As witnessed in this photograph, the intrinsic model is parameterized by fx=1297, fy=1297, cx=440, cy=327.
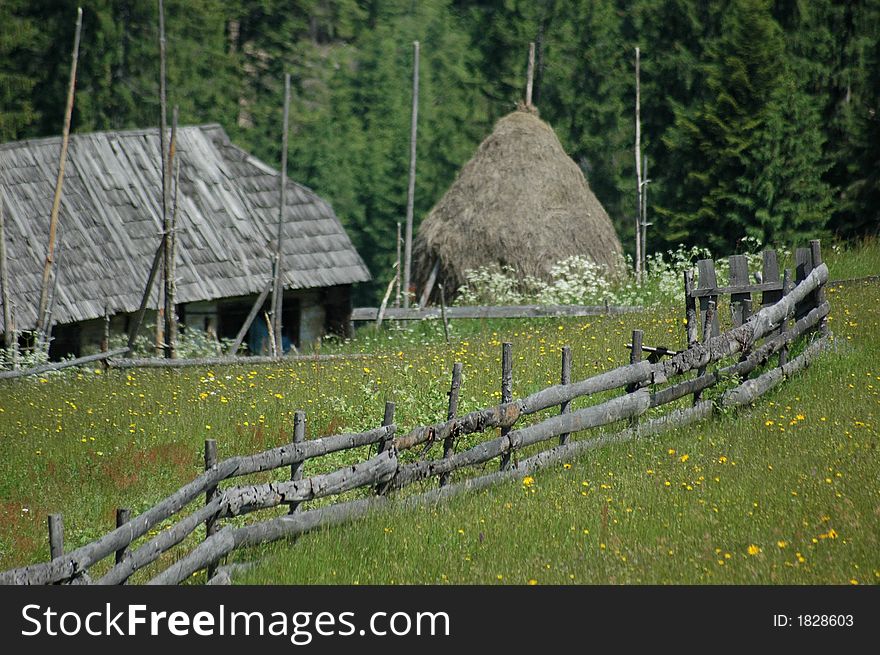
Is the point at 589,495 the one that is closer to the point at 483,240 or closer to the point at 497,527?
the point at 497,527

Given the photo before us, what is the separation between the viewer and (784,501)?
905cm

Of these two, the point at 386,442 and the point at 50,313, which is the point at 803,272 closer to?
the point at 386,442

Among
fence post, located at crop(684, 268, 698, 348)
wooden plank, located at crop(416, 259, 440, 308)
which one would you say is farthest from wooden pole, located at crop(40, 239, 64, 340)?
fence post, located at crop(684, 268, 698, 348)

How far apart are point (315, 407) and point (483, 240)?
1302cm

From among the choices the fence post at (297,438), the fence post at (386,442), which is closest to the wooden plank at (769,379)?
the fence post at (386,442)

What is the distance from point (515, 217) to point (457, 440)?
16.4 m

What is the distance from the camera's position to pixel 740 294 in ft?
45.3

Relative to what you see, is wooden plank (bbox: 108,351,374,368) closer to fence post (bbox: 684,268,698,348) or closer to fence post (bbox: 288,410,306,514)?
fence post (bbox: 684,268,698,348)

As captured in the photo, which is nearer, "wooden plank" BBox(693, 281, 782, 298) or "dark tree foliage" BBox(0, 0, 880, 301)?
"wooden plank" BBox(693, 281, 782, 298)

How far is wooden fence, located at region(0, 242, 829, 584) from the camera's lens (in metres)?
7.77

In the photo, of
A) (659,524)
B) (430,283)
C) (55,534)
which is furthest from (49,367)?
(430,283)

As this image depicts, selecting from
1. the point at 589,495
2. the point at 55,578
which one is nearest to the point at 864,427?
the point at 589,495

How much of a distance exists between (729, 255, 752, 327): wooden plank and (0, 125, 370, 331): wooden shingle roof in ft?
40.2

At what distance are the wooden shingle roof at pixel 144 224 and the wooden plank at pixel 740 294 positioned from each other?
1226 cm
